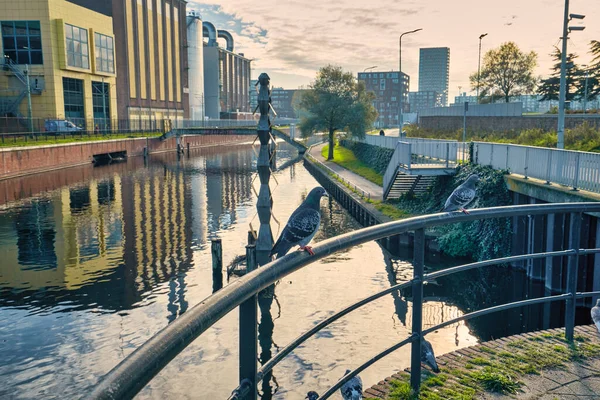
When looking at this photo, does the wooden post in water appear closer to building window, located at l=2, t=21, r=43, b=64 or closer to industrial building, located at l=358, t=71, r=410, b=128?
building window, located at l=2, t=21, r=43, b=64

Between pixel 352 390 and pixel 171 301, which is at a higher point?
pixel 352 390

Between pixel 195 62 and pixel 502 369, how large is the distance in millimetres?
106288

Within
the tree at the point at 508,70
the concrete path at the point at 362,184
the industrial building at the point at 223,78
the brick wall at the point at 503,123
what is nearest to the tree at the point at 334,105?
the brick wall at the point at 503,123

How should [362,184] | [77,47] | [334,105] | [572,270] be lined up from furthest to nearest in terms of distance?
[77,47], [334,105], [362,184], [572,270]

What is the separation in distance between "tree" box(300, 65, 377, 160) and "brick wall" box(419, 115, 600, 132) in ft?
25.2

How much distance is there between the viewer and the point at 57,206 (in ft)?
98.1

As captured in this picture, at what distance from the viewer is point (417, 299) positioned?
365cm

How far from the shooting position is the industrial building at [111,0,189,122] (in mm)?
75812

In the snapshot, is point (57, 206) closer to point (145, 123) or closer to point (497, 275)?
point (497, 275)

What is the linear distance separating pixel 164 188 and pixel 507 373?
35842 millimetres

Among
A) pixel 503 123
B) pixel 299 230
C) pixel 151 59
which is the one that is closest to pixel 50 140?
pixel 151 59

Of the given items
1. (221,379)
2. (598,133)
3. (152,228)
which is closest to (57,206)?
(152,228)

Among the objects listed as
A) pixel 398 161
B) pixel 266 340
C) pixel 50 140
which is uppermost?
pixel 50 140

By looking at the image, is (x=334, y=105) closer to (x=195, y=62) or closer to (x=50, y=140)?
(x=50, y=140)
